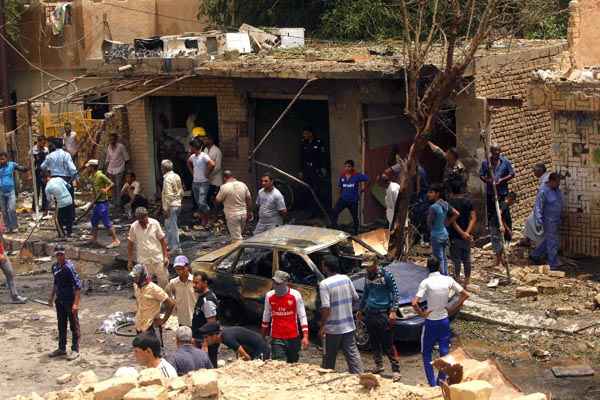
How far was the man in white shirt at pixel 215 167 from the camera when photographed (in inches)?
752

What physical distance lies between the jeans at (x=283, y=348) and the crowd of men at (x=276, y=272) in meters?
0.01

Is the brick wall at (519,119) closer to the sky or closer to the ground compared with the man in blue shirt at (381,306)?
closer to the sky

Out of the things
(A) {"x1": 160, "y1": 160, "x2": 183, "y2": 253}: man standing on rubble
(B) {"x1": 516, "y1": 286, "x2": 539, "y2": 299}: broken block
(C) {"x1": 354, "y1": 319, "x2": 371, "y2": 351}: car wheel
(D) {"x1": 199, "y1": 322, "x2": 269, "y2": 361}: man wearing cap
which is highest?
(A) {"x1": 160, "y1": 160, "x2": 183, "y2": 253}: man standing on rubble

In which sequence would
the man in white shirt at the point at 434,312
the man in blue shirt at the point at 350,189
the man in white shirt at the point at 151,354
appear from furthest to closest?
the man in blue shirt at the point at 350,189, the man in white shirt at the point at 434,312, the man in white shirt at the point at 151,354

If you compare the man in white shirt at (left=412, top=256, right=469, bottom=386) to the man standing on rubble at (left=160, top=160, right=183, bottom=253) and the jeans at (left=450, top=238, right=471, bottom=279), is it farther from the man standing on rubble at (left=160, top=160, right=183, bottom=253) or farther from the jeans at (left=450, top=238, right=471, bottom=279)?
the man standing on rubble at (left=160, top=160, right=183, bottom=253)

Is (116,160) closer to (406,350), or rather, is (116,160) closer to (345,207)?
(345,207)

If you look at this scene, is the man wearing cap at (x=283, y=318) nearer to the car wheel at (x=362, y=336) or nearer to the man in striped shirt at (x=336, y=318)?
the man in striped shirt at (x=336, y=318)

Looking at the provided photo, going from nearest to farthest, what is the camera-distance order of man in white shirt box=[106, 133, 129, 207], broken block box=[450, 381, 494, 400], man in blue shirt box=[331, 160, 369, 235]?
broken block box=[450, 381, 494, 400]
man in blue shirt box=[331, 160, 369, 235]
man in white shirt box=[106, 133, 129, 207]

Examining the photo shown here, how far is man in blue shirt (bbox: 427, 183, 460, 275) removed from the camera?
14.3m

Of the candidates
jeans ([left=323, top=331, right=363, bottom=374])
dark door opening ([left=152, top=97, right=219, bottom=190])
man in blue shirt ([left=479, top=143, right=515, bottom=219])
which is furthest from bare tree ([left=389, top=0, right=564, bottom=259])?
dark door opening ([left=152, top=97, right=219, bottom=190])

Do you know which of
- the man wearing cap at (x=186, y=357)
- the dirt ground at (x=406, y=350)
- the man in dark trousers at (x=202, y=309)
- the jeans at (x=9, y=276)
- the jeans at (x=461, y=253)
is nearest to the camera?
the man wearing cap at (x=186, y=357)

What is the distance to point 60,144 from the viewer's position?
72.8 feet

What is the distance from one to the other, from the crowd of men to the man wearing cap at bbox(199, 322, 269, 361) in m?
0.01

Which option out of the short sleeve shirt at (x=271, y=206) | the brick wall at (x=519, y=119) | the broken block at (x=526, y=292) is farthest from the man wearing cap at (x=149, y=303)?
the brick wall at (x=519, y=119)
